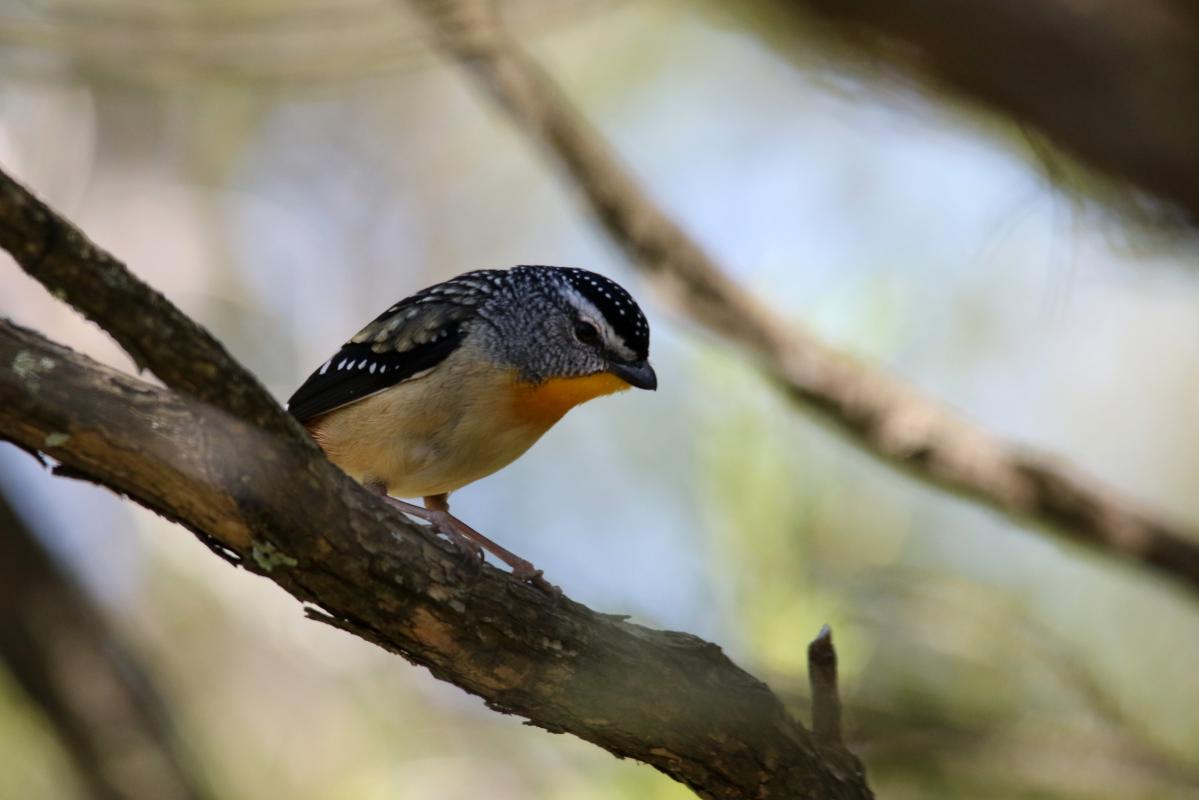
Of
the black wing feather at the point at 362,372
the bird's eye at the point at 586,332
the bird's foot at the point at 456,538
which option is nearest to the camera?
the bird's foot at the point at 456,538

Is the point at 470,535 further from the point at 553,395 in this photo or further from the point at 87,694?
the point at 87,694

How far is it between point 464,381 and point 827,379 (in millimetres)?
2107

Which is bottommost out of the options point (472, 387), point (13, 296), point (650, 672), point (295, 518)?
point (295, 518)

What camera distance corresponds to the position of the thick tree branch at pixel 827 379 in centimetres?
579

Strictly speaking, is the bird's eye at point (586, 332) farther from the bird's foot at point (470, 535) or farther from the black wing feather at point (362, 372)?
the bird's foot at point (470, 535)

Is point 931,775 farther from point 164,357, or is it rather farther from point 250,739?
point 250,739

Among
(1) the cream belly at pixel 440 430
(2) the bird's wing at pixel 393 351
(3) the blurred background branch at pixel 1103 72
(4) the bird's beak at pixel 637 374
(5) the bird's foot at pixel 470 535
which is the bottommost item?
(5) the bird's foot at pixel 470 535

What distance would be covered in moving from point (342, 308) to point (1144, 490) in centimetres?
646

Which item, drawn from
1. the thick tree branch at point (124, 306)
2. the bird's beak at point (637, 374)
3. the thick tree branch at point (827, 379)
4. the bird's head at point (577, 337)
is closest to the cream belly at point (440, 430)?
the bird's head at point (577, 337)

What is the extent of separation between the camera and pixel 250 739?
9852mm

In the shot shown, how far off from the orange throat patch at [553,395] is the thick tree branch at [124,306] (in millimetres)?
2004

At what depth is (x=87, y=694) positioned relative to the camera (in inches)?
255

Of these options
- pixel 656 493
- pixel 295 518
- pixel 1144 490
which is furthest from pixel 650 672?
pixel 1144 490

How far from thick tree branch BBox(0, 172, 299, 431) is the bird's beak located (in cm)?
232
